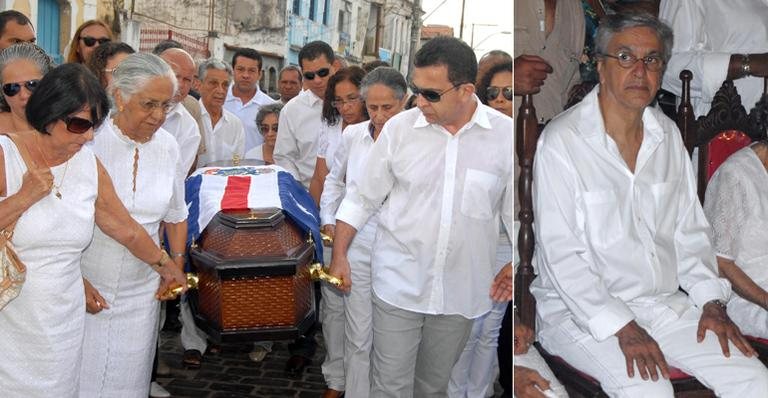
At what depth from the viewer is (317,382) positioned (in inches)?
193

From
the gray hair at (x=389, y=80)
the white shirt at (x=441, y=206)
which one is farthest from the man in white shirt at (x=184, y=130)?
the white shirt at (x=441, y=206)

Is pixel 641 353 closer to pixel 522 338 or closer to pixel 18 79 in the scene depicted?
pixel 522 338

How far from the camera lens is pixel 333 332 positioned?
14.9ft

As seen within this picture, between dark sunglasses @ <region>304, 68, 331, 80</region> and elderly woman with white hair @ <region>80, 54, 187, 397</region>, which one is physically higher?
dark sunglasses @ <region>304, 68, 331, 80</region>

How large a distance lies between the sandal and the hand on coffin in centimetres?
180

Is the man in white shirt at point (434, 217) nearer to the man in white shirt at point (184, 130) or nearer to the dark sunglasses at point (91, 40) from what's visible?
the man in white shirt at point (184, 130)

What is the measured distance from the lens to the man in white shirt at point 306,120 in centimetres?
531

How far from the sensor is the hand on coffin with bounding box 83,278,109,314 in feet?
10.7

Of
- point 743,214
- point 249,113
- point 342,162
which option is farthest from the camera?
point 249,113

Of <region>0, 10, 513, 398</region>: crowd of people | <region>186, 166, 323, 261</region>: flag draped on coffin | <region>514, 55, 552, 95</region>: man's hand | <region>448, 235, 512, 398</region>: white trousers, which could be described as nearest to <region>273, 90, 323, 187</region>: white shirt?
<region>186, 166, 323, 261</region>: flag draped on coffin

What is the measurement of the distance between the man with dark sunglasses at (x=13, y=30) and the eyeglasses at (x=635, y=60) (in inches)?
118

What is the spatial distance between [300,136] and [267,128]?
2.45 ft

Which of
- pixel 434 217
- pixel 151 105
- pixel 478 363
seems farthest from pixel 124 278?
pixel 478 363

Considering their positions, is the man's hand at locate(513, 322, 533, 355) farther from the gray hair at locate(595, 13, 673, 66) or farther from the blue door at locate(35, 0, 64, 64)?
the blue door at locate(35, 0, 64, 64)
